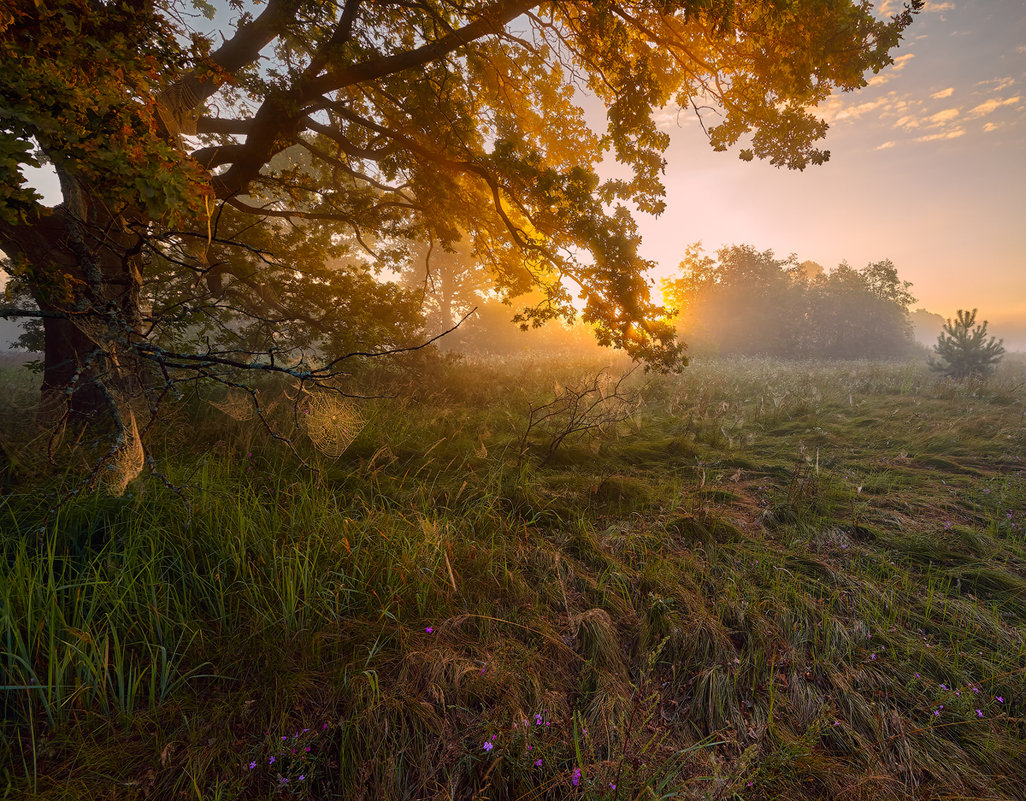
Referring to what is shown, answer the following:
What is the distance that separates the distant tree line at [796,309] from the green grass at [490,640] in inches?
1010

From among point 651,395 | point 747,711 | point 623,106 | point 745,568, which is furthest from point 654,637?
point 651,395

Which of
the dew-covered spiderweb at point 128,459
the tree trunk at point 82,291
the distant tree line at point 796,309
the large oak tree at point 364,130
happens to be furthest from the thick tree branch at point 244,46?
the distant tree line at point 796,309

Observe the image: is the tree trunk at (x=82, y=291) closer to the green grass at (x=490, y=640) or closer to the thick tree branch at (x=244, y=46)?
the green grass at (x=490, y=640)

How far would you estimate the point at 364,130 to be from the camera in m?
6.48

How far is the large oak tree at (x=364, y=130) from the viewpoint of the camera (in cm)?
196

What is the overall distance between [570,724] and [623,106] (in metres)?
5.82

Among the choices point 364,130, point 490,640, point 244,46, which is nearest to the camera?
point 490,640

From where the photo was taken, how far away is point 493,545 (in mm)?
2633

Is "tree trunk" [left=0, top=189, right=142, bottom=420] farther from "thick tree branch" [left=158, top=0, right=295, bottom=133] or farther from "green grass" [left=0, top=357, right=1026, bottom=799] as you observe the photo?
"thick tree branch" [left=158, top=0, right=295, bottom=133]

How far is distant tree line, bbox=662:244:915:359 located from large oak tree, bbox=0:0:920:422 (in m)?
23.3

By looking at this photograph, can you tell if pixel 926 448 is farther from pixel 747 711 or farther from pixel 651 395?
pixel 747 711

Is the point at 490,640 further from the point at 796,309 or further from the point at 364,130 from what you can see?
the point at 796,309

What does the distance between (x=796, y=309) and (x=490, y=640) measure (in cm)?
3355

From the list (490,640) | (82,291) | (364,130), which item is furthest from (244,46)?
(490,640)
